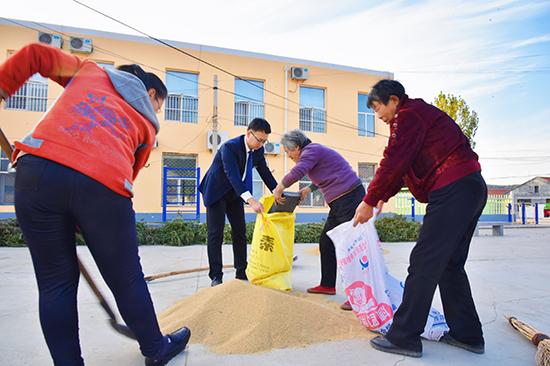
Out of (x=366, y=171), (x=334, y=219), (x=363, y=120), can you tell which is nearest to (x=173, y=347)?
(x=334, y=219)

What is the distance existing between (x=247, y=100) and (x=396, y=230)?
627cm

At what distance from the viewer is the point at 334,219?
9.86 ft

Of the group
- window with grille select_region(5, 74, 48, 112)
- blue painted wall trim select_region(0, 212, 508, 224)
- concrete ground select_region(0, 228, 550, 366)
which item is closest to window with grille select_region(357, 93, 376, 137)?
blue painted wall trim select_region(0, 212, 508, 224)

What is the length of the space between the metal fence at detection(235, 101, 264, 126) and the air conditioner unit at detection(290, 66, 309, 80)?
1.40 meters

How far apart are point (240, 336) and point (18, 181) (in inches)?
47.7

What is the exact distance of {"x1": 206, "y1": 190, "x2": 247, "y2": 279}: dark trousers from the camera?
3.17 m

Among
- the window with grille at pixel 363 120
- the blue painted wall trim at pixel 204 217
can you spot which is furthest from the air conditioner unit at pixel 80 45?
the window with grille at pixel 363 120

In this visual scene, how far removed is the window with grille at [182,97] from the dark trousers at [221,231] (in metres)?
8.75

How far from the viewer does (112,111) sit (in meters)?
1.39

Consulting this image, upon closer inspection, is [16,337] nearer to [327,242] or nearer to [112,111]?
[112,111]

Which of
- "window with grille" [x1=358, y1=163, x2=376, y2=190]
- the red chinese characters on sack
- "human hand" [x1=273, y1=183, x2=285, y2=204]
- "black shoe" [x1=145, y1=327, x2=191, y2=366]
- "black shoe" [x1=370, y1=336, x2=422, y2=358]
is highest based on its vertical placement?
"window with grille" [x1=358, y1=163, x2=376, y2=190]

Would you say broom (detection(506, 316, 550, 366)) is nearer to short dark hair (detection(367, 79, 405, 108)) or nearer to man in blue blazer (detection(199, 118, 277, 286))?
short dark hair (detection(367, 79, 405, 108))

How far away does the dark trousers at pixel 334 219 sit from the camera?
9.50 feet

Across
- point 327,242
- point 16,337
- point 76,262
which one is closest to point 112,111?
point 76,262
